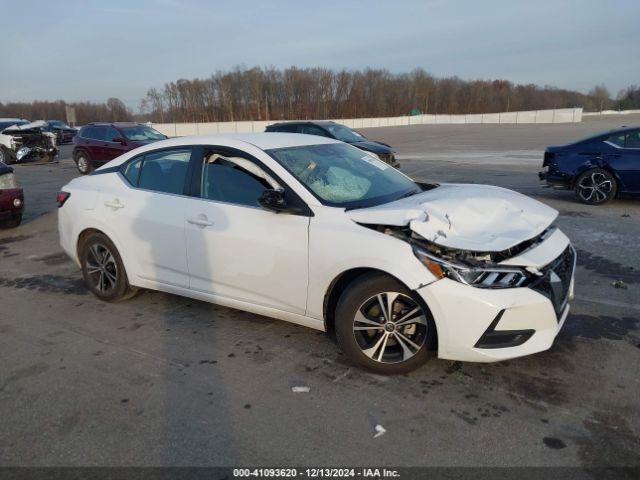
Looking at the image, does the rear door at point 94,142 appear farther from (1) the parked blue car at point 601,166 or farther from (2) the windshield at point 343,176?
(2) the windshield at point 343,176

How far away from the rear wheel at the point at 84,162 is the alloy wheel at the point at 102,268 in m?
12.9

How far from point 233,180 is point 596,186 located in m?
7.88

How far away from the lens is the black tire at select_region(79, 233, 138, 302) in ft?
16.5

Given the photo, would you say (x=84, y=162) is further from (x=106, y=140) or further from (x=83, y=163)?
(x=106, y=140)

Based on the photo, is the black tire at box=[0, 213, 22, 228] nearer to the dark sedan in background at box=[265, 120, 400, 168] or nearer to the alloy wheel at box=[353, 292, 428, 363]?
the alloy wheel at box=[353, 292, 428, 363]

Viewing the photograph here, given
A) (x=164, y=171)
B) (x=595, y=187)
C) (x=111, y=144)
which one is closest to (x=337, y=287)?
(x=164, y=171)

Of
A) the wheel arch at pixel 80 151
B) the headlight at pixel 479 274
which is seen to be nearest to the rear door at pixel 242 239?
the headlight at pixel 479 274

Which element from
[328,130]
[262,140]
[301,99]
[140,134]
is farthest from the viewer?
[301,99]

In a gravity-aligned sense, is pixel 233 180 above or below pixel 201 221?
above

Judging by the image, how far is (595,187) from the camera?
9.59 meters

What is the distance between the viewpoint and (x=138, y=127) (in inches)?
643

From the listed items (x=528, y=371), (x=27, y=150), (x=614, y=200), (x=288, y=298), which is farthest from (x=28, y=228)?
(x=27, y=150)

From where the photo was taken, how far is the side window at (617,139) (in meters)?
9.47

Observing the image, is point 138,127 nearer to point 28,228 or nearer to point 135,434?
point 28,228
